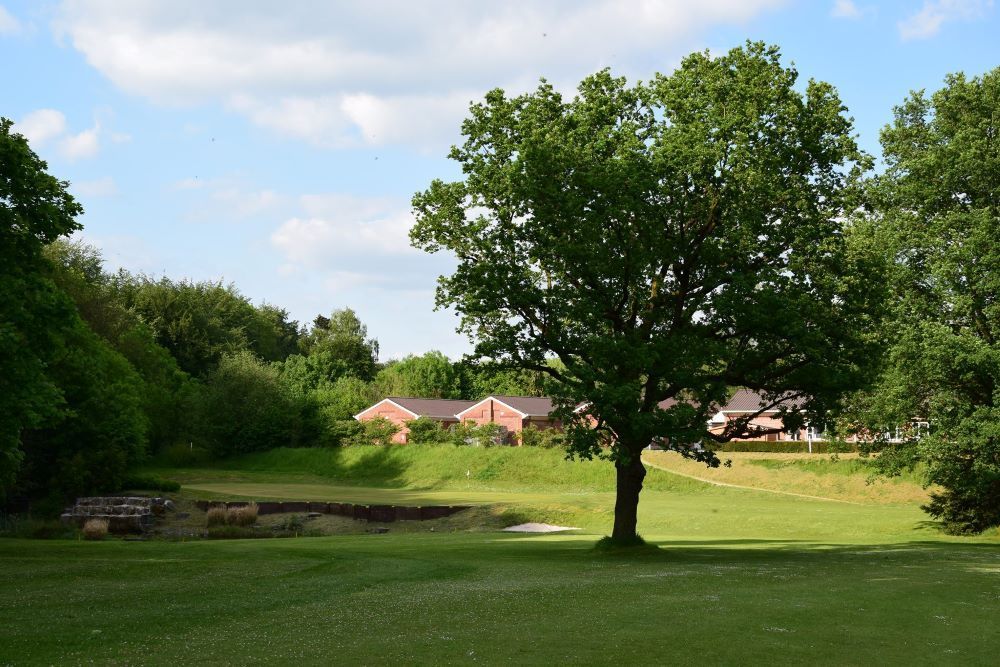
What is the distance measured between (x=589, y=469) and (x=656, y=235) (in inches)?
1991

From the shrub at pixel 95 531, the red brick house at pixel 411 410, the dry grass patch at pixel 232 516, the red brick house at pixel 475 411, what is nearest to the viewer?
the shrub at pixel 95 531

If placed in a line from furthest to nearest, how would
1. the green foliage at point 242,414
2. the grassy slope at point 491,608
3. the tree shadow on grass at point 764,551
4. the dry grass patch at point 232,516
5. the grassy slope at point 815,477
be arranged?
the green foliage at point 242,414, the grassy slope at point 815,477, the dry grass patch at point 232,516, the tree shadow on grass at point 764,551, the grassy slope at point 491,608

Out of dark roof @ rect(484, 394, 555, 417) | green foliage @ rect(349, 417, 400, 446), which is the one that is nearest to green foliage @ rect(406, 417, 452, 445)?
green foliage @ rect(349, 417, 400, 446)

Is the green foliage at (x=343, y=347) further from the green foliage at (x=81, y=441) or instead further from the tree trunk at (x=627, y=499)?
the tree trunk at (x=627, y=499)

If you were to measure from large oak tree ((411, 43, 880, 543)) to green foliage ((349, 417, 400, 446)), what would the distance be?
67.0 metres

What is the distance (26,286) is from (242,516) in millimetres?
26129

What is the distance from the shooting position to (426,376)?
15300cm

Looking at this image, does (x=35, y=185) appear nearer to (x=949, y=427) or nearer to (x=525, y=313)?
(x=525, y=313)

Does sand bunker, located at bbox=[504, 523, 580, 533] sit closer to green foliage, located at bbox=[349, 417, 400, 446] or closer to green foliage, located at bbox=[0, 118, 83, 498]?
green foliage, located at bbox=[0, 118, 83, 498]

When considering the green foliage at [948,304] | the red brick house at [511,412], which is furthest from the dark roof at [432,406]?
the green foliage at [948,304]

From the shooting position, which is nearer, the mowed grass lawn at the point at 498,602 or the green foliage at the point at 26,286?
the mowed grass lawn at the point at 498,602

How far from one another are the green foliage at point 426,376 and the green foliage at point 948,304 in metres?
99.1

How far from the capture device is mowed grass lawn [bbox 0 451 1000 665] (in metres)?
15.9

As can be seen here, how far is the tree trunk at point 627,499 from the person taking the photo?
37.5 m
